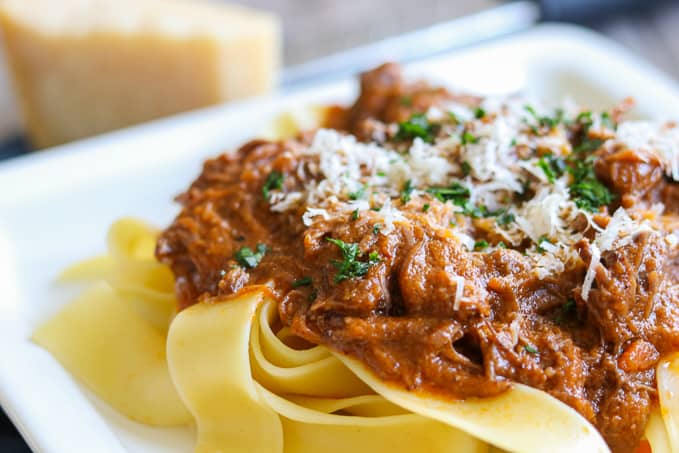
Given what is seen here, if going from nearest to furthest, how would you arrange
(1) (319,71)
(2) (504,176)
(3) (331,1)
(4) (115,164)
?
(2) (504,176) < (4) (115,164) < (1) (319,71) < (3) (331,1)

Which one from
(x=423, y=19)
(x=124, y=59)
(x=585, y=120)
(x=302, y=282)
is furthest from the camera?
(x=423, y=19)

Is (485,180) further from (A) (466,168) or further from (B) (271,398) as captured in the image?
(B) (271,398)

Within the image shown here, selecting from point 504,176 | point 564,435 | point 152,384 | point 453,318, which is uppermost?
point 504,176

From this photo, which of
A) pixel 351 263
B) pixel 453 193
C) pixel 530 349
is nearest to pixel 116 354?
pixel 351 263

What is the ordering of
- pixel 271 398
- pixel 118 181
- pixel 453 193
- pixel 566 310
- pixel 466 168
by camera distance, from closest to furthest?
pixel 566 310
pixel 271 398
pixel 453 193
pixel 466 168
pixel 118 181

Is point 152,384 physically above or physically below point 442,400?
below

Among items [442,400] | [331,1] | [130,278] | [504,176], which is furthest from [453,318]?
[331,1]

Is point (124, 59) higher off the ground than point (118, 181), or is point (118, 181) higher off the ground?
point (124, 59)

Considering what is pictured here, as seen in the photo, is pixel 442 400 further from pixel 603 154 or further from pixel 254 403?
pixel 603 154
